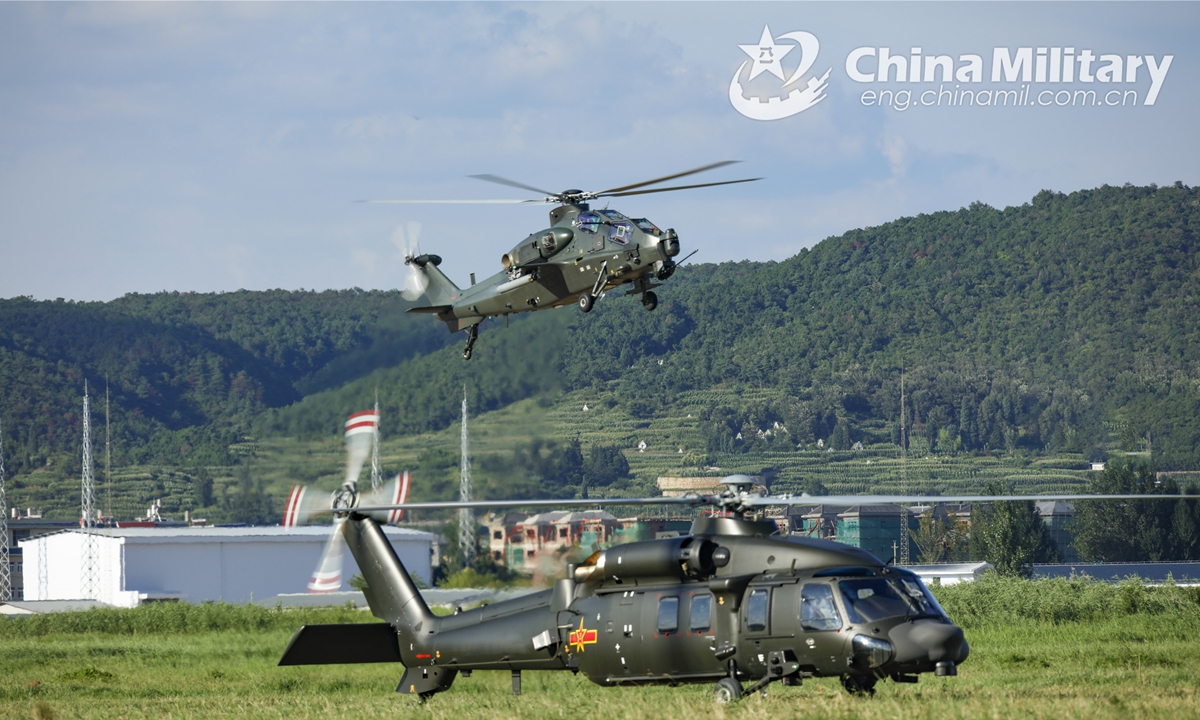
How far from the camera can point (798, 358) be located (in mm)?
186250

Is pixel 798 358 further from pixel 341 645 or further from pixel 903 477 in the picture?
pixel 341 645

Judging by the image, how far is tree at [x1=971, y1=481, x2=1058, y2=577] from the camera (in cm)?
10269

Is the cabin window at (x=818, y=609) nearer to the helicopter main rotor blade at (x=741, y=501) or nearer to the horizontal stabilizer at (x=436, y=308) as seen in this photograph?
the helicopter main rotor blade at (x=741, y=501)

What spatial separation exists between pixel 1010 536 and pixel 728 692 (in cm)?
9104

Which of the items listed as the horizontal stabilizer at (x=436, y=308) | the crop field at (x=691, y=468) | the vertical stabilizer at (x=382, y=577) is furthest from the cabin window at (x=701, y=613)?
the crop field at (x=691, y=468)

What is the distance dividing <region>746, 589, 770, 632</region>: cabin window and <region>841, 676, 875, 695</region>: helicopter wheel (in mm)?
1166

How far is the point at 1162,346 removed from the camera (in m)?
180

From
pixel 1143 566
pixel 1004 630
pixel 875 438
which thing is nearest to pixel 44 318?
pixel 875 438

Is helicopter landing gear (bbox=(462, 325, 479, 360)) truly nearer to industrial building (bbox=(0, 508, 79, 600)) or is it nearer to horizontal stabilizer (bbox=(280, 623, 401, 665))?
horizontal stabilizer (bbox=(280, 623, 401, 665))

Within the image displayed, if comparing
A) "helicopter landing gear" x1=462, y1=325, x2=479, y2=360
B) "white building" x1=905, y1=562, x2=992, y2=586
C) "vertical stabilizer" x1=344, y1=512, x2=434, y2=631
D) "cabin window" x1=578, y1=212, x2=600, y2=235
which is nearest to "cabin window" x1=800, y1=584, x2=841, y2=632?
"vertical stabilizer" x1=344, y1=512, x2=434, y2=631

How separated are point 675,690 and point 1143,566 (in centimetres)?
7850

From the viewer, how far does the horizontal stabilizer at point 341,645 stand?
19.8 meters

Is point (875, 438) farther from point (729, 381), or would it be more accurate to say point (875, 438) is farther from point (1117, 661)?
point (1117, 661)

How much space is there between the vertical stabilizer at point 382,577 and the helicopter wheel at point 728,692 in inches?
203
